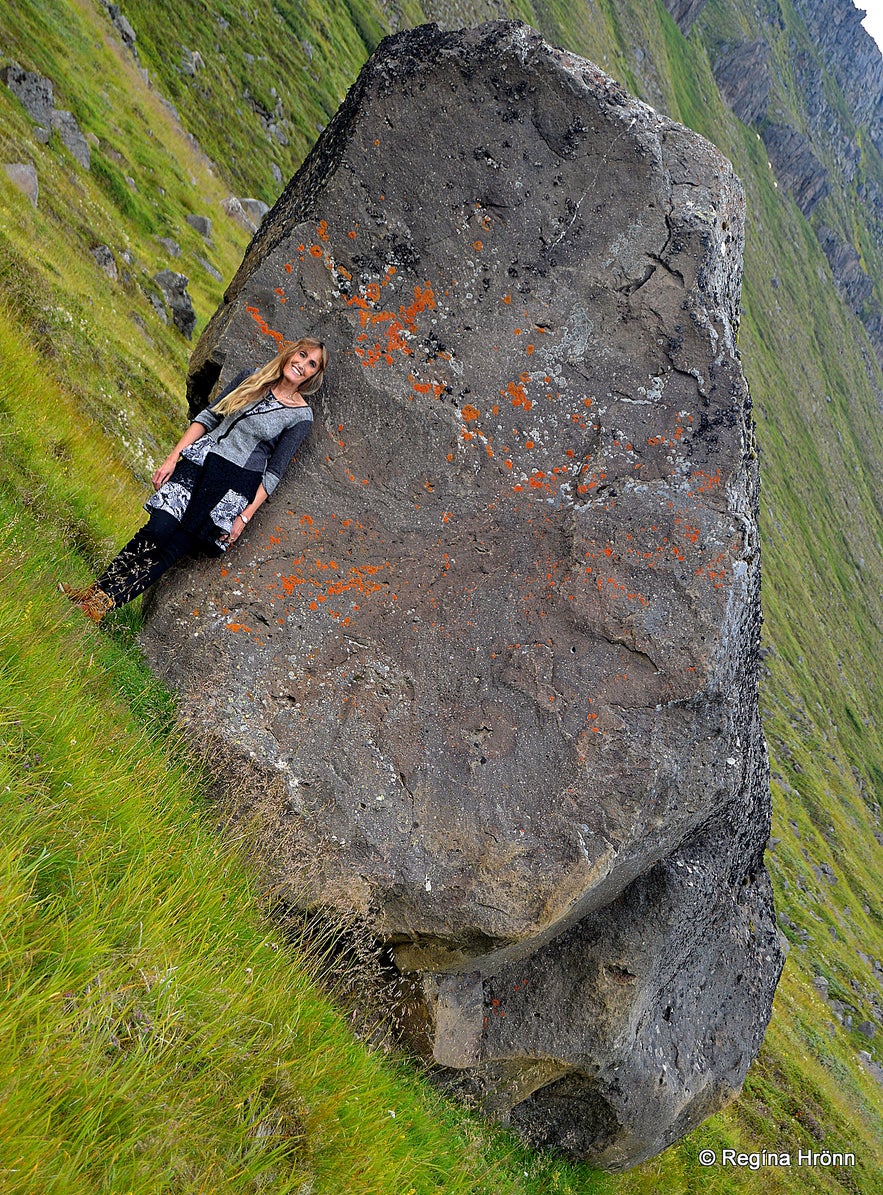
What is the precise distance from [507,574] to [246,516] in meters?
2.20

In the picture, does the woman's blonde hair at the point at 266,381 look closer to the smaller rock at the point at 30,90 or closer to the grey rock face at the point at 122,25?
the smaller rock at the point at 30,90

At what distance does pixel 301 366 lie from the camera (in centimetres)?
740

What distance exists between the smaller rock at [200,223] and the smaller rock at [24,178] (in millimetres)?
13561

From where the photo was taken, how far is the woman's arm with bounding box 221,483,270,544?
285 inches

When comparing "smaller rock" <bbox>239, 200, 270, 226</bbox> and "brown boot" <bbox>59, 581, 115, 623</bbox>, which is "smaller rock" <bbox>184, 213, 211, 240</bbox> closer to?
"smaller rock" <bbox>239, 200, 270, 226</bbox>

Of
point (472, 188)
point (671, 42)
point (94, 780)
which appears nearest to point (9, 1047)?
point (94, 780)

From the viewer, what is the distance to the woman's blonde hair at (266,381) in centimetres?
736

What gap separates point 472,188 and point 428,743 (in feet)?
16.1

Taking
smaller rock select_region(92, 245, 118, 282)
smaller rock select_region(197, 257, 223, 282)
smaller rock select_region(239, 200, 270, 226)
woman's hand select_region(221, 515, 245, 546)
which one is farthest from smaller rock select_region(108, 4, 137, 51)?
woman's hand select_region(221, 515, 245, 546)

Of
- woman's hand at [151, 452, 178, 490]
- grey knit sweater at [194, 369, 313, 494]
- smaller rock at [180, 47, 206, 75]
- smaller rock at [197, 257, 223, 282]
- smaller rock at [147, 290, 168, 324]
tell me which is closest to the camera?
grey knit sweater at [194, 369, 313, 494]

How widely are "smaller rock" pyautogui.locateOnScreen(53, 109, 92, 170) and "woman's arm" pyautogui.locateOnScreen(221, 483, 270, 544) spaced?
2258 cm

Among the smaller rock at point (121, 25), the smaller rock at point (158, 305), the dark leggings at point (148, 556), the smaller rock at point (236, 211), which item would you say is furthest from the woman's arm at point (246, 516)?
the smaller rock at point (121, 25)

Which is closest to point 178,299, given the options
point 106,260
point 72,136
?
point 106,260

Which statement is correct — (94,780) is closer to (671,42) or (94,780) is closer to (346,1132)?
(346,1132)
